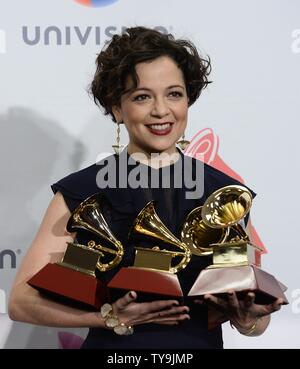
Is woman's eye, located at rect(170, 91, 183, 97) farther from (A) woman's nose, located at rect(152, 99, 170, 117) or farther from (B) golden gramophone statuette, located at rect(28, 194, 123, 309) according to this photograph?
(B) golden gramophone statuette, located at rect(28, 194, 123, 309)

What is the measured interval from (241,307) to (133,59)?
57 cm

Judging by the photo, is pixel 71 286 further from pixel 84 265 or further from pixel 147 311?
pixel 147 311

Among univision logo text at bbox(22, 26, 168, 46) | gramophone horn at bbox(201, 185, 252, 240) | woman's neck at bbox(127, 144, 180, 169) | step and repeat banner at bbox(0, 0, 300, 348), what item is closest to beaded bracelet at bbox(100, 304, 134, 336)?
gramophone horn at bbox(201, 185, 252, 240)

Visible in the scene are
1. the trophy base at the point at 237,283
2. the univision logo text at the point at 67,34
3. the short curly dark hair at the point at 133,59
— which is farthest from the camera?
the univision logo text at the point at 67,34

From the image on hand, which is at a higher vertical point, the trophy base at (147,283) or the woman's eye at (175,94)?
the woman's eye at (175,94)

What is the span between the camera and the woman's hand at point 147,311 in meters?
1.31

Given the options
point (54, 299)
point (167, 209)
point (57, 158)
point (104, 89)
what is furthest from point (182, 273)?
point (57, 158)

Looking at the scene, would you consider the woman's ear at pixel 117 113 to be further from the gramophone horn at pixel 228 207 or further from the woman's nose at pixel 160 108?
the gramophone horn at pixel 228 207

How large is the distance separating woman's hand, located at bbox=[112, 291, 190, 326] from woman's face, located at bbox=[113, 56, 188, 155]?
1.20 ft

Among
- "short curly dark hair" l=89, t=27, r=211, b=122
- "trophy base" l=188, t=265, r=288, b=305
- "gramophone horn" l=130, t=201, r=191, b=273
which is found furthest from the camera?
"short curly dark hair" l=89, t=27, r=211, b=122

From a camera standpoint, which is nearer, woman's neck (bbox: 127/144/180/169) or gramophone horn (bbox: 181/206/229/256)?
gramophone horn (bbox: 181/206/229/256)

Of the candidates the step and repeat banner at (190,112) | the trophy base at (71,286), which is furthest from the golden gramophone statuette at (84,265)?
the step and repeat banner at (190,112)

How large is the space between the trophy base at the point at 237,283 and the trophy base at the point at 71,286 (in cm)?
19

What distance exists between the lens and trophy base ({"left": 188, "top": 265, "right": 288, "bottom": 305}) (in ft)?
4.18
